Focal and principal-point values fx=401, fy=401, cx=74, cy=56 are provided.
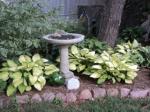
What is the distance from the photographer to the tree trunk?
6883 millimetres

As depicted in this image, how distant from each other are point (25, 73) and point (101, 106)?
1.10m

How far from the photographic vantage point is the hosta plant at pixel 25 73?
207 inches

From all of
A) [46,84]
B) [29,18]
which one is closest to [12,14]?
[29,18]

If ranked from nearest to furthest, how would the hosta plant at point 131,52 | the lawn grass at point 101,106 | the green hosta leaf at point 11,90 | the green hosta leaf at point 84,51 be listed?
the lawn grass at point 101,106 → the green hosta leaf at point 11,90 → the green hosta leaf at point 84,51 → the hosta plant at point 131,52

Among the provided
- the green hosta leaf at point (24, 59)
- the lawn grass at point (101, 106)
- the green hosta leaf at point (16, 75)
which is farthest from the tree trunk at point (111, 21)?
the green hosta leaf at point (16, 75)

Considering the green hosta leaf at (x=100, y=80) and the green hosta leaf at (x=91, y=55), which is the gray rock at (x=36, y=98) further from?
the green hosta leaf at (x=91, y=55)

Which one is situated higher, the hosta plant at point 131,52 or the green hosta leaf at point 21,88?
the hosta plant at point 131,52

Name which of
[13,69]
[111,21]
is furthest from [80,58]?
[111,21]

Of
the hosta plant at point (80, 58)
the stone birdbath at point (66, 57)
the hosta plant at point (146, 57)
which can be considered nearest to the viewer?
the stone birdbath at point (66, 57)

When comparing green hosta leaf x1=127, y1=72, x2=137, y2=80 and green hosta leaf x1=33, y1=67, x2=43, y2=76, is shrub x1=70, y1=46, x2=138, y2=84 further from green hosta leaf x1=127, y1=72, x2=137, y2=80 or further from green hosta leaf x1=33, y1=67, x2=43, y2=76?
green hosta leaf x1=33, y1=67, x2=43, y2=76

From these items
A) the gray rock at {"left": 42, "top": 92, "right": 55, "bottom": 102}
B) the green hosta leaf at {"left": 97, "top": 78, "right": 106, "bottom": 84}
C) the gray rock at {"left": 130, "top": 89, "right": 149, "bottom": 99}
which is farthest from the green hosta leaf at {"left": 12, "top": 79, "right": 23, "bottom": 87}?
the gray rock at {"left": 130, "top": 89, "right": 149, "bottom": 99}

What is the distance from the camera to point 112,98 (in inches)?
216

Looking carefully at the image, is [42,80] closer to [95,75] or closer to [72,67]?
[72,67]

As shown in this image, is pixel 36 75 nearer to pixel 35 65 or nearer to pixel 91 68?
pixel 35 65
